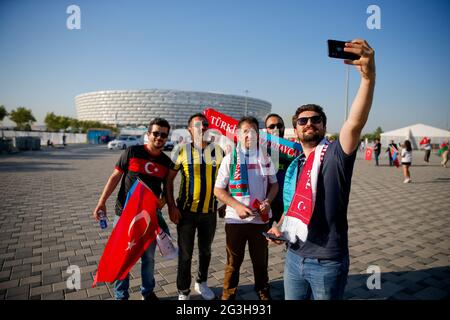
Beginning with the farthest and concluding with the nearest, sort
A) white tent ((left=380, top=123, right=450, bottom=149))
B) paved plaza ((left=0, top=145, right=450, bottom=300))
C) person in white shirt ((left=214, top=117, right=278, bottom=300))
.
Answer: white tent ((left=380, top=123, right=450, bottom=149))
paved plaza ((left=0, top=145, right=450, bottom=300))
person in white shirt ((left=214, top=117, right=278, bottom=300))

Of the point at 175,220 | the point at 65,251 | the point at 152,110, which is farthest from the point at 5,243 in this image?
the point at 152,110

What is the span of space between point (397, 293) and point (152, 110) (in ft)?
431

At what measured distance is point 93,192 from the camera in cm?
818

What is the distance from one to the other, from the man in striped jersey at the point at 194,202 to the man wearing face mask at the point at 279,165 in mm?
898

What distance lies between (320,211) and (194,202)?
146 cm

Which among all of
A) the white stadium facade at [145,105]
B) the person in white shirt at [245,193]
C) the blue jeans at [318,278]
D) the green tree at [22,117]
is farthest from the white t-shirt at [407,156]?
the white stadium facade at [145,105]

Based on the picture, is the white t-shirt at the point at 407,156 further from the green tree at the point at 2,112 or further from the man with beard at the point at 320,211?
the green tree at the point at 2,112

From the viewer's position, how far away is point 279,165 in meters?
3.42

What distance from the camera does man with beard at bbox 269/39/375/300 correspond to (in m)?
1.64

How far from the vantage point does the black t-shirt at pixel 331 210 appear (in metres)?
1.66

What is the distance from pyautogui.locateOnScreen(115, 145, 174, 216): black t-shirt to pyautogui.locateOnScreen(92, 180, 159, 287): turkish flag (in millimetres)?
127

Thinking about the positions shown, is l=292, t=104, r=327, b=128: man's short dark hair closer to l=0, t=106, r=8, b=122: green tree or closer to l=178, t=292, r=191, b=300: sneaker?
l=178, t=292, r=191, b=300: sneaker

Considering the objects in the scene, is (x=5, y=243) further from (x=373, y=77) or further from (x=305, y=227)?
(x=373, y=77)

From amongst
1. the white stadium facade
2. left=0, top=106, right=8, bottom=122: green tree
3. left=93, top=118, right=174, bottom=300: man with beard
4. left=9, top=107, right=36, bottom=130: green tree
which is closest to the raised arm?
left=93, top=118, right=174, bottom=300: man with beard
